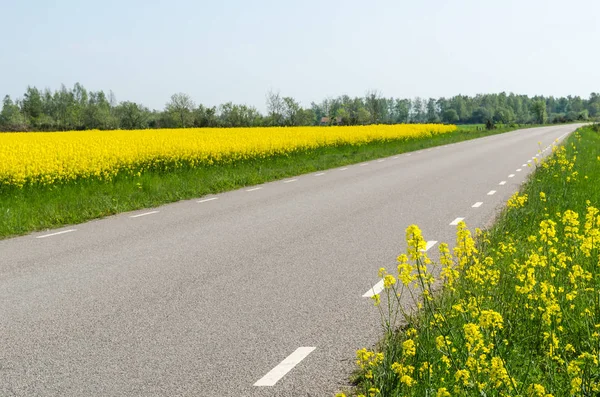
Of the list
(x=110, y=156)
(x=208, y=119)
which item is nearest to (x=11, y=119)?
(x=208, y=119)

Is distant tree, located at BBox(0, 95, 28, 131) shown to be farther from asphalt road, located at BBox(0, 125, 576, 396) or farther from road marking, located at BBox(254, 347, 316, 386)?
road marking, located at BBox(254, 347, 316, 386)

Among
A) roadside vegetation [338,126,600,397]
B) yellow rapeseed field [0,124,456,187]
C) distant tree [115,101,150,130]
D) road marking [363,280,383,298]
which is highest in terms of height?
distant tree [115,101,150,130]

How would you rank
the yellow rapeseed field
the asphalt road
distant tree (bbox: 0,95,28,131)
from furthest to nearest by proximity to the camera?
distant tree (bbox: 0,95,28,131)
the yellow rapeseed field
the asphalt road

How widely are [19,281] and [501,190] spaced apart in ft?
35.9

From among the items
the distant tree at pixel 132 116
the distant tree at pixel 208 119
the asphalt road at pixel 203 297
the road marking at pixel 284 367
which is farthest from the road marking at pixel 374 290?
the distant tree at pixel 132 116

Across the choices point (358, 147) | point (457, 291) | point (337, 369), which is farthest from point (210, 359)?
point (358, 147)

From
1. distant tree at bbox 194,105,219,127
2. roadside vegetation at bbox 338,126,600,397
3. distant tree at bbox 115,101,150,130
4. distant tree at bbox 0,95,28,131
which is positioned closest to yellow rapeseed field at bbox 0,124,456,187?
roadside vegetation at bbox 338,126,600,397

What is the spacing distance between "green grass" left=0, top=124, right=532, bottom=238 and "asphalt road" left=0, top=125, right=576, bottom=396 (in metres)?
0.74

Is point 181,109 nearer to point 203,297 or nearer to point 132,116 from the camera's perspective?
point 132,116

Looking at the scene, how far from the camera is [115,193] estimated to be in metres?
14.5

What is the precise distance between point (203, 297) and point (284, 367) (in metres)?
1.97

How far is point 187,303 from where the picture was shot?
600 centimetres

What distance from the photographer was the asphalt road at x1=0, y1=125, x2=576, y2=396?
4.33 meters

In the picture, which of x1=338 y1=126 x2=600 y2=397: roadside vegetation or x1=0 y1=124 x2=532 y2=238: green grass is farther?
x1=0 y1=124 x2=532 y2=238: green grass
